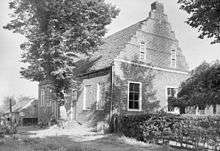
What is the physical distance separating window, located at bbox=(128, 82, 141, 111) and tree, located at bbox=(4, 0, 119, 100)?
4.65 meters

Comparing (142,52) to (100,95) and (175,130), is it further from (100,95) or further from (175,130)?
(175,130)

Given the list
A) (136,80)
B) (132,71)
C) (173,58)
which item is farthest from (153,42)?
(136,80)

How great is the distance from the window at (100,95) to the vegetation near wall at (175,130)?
4149 mm

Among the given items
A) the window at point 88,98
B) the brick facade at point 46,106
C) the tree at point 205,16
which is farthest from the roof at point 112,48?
the tree at point 205,16

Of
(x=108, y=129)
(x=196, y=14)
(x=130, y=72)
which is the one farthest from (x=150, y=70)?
(x=196, y=14)

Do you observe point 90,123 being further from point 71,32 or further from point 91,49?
point 71,32

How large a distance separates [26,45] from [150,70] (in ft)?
33.7

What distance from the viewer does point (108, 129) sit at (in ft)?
66.1

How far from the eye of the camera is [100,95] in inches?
877

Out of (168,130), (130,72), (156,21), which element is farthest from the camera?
(156,21)

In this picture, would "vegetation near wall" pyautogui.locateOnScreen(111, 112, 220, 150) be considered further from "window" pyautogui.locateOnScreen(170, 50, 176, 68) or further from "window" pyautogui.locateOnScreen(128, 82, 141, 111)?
"window" pyautogui.locateOnScreen(170, 50, 176, 68)

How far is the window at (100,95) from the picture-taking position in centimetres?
2166

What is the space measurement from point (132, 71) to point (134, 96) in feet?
6.58

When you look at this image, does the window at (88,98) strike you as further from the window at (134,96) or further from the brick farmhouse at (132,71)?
the window at (134,96)
